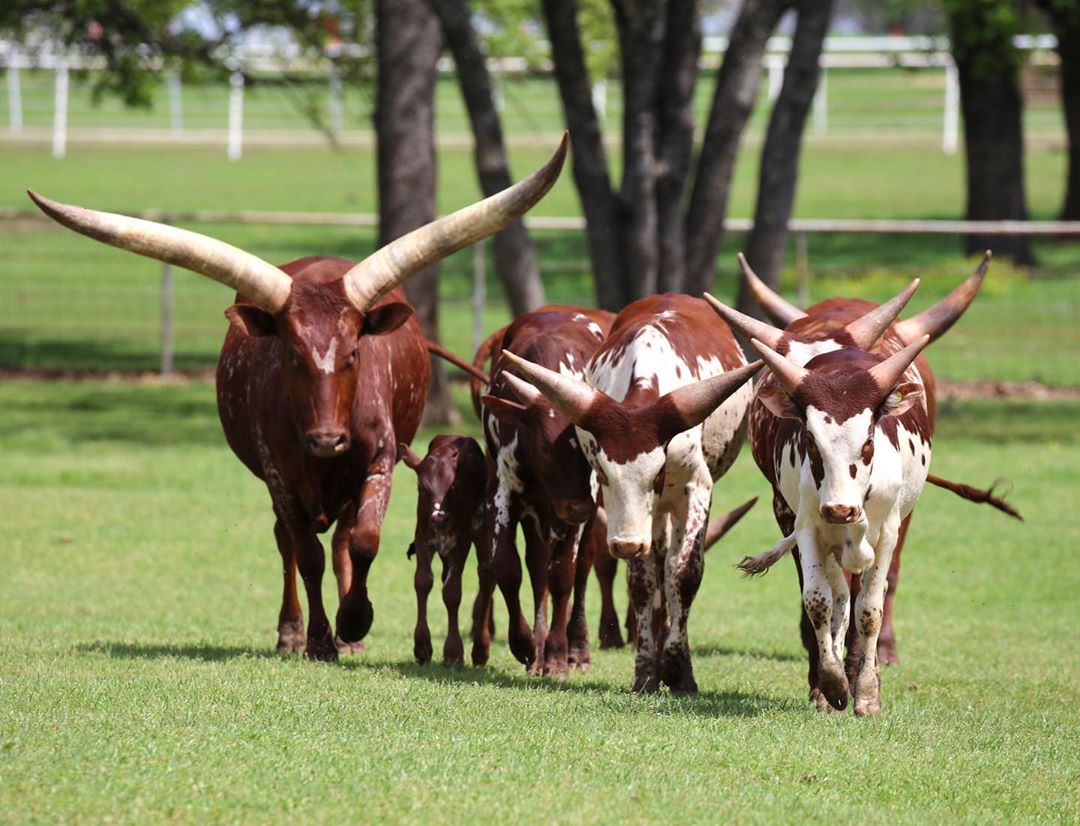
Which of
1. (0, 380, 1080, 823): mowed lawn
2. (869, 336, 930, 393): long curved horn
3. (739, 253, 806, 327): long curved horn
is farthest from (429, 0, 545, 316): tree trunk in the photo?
(869, 336, 930, 393): long curved horn

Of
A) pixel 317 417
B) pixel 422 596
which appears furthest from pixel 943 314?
pixel 317 417

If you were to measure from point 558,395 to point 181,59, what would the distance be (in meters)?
19.2

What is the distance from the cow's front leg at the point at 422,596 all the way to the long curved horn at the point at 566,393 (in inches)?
68.2

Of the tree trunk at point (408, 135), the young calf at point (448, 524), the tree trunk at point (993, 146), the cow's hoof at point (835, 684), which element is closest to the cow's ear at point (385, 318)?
the young calf at point (448, 524)

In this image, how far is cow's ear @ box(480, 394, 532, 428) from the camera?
9.61 meters

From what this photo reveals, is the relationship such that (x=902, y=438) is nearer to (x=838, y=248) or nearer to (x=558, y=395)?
(x=558, y=395)

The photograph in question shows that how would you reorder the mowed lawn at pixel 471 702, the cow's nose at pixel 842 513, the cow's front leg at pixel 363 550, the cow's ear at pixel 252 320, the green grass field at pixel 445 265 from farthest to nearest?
the green grass field at pixel 445 265, the cow's front leg at pixel 363 550, the cow's ear at pixel 252 320, the cow's nose at pixel 842 513, the mowed lawn at pixel 471 702

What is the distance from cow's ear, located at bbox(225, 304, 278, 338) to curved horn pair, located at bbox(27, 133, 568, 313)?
0.19 ft

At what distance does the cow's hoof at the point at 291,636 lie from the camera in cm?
1077

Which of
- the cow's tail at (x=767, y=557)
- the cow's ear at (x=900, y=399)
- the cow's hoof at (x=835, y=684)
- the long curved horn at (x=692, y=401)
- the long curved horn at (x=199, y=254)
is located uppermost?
the long curved horn at (x=199, y=254)

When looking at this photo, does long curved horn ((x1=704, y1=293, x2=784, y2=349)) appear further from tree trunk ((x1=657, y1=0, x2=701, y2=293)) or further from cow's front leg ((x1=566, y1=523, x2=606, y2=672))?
tree trunk ((x1=657, y1=0, x2=701, y2=293))

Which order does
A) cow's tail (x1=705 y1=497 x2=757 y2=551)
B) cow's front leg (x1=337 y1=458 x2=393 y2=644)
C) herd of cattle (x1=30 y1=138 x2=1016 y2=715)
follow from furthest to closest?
1. cow's tail (x1=705 y1=497 x2=757 y2=551)
2. cow's front leg (x1=337 y1=458 x2=393 y2=644)
3. herd of cattle (x1=30 y1=138 x2=1016 y2=715)

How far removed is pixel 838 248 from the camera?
117 ft

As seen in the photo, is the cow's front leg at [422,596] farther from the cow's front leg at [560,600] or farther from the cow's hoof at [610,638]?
the cow's hoof at [610,638]
